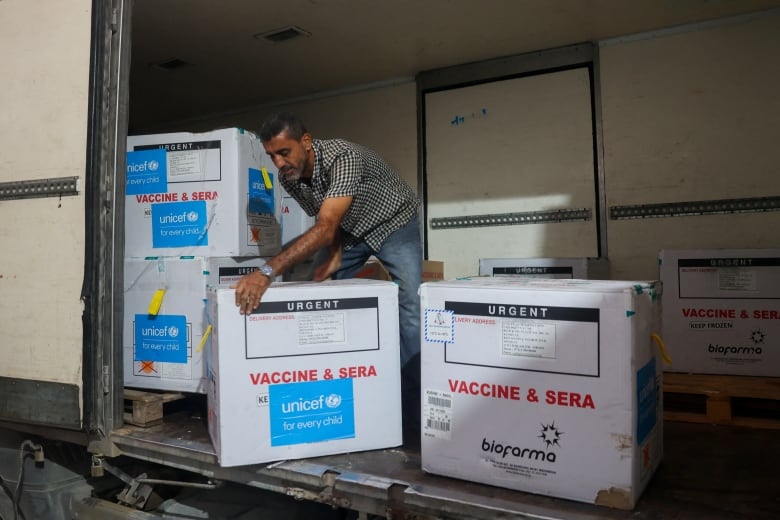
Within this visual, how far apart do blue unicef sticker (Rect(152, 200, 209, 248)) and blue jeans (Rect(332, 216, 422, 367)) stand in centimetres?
76

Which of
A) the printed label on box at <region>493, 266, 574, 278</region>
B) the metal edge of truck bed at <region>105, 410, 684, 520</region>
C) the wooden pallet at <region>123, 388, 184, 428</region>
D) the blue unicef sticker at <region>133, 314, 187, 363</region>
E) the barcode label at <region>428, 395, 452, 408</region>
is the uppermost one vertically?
the printed label on box at <region>493, 266, 574, 278</region>

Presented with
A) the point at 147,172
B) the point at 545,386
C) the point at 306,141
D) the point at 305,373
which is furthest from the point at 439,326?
the point at 147,172

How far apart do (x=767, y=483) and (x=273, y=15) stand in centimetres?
301

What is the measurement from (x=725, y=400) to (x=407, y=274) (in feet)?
4.77

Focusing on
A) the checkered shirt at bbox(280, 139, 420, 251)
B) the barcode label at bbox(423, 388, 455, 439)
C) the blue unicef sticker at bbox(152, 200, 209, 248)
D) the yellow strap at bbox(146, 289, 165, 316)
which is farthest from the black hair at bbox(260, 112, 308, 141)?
the barcode label at bbox(423, 388, 455, 439)

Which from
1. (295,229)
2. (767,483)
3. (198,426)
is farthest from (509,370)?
(295,229)

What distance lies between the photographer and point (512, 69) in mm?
3621

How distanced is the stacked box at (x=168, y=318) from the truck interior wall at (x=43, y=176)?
0.31 meters

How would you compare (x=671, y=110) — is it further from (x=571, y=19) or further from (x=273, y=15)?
(x=273, y=15)

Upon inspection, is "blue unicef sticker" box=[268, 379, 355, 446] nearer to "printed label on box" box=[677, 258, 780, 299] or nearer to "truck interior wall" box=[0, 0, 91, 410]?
"truck interior wall" box=[0, 0, 91, 410]

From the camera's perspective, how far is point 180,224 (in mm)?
2430

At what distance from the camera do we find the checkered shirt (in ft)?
6.90

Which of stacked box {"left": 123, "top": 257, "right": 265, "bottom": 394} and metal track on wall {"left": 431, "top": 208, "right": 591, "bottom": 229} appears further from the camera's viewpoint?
metal track on wall {"left": 431, "top": 208, "right": 591, "bottom": 229}

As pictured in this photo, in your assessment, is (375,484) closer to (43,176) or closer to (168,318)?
(168,318)
